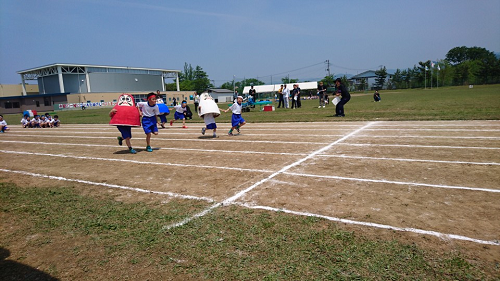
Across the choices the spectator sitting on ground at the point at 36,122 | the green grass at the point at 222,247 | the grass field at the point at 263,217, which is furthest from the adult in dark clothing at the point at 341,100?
the spectator sitting on ground at the point at 36,122

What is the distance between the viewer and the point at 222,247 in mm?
3582

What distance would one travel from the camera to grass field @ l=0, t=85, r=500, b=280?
3189 mm

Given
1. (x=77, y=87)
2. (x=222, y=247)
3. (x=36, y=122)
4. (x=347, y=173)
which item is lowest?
(x=222, y=247)

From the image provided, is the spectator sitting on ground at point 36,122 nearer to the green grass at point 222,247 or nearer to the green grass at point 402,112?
the green grass at point 402,112

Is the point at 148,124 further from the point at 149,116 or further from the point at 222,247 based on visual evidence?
the point at 222,247

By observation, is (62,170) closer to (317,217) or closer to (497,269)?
(317,217)

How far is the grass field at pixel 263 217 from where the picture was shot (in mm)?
3189

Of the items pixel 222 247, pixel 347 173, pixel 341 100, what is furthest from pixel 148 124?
pixel 341 100

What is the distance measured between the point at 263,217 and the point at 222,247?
895mm

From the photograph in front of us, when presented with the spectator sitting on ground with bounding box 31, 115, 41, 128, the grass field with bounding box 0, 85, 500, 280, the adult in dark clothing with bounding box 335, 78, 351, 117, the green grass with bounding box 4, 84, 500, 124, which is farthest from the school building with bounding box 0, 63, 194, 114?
the grass field with bounding box 0, 85, 500, 280

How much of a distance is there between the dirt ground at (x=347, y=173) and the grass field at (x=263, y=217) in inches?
1.2

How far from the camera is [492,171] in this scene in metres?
5.92

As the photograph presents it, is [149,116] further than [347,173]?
Yes

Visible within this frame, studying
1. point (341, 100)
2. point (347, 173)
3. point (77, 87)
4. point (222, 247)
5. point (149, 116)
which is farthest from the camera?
Result: point (77, 87)
